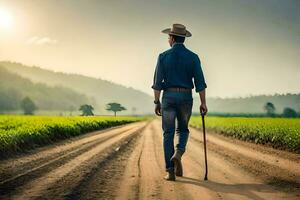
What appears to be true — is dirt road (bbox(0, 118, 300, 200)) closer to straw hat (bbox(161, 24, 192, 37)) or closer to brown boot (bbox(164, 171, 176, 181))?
brown boot (bbox(164, 171, 176, 181))

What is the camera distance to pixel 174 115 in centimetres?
829

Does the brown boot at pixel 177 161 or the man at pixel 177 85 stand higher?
the man at pixel 177 85

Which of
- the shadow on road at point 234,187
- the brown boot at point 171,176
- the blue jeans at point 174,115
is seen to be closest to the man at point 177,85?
the blue jeans at point 174,115

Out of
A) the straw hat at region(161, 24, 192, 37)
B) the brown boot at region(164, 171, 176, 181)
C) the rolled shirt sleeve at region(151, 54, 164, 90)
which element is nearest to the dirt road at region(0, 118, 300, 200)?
the brown boot at region(164, 171, 176, 181)

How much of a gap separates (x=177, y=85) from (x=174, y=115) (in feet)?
1.90

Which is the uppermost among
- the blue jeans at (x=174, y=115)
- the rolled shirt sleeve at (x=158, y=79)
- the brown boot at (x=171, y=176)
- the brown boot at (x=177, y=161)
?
the rolled shirt sleeve at (x=158, y=79)

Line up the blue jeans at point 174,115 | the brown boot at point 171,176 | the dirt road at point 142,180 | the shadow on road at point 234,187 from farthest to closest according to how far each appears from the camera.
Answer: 1. the blue jeans at point 174,115
2. the brown boot at point 171,176
3. the shadow on road at point 234,187
4. the dirt road at point 142,180

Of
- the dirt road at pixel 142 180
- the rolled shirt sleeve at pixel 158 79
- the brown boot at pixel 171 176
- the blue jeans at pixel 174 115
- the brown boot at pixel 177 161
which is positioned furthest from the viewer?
the rolled shirt sleeve at pixel 158 79

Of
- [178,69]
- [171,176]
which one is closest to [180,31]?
[178,69]

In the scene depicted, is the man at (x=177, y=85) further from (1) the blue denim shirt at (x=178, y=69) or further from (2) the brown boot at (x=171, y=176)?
(2) the brown boot at (x=171, y=176)

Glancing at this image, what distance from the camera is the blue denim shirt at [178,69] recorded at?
8.36 m

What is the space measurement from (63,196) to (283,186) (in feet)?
12.0

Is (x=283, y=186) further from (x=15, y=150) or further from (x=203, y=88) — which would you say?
(x=15, y=150)

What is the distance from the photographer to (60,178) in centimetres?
781
